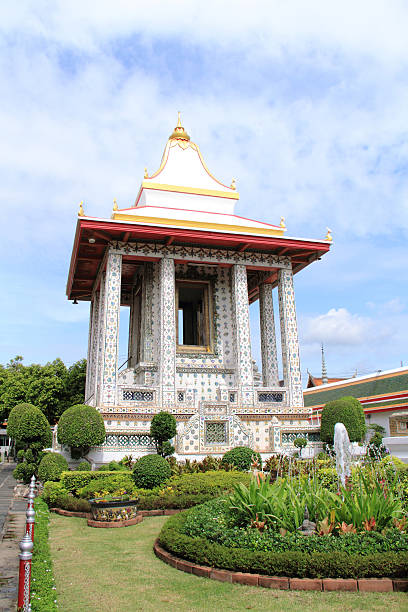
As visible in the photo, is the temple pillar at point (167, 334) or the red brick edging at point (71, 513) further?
the temple pillar at point (167, 334)

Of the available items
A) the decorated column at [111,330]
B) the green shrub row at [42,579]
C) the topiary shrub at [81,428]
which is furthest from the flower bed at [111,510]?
the decorated column at [111,330]

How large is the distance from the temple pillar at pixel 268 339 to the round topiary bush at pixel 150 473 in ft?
Result: 30.0

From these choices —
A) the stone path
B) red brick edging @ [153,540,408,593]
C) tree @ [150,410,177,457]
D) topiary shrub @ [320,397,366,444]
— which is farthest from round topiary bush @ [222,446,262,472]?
red brick edging @ [153,540,408,593]

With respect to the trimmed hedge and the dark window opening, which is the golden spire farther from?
the trimmed hedge

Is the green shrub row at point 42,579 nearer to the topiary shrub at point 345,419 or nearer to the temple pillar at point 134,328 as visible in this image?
the topiary shrub at point 345,419

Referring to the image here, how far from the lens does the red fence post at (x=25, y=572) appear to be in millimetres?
3922

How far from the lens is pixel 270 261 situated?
2038 cm

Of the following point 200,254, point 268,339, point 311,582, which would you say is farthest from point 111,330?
point 311,582

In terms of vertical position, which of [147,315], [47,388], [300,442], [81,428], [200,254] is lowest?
[300,442]

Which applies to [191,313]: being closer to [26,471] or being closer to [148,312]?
[148,312]

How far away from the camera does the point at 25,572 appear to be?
4.11 m

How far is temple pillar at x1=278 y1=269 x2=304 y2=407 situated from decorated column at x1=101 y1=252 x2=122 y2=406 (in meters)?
6.07

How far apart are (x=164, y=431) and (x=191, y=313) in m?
10.1

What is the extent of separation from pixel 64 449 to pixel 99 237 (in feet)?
23.2
